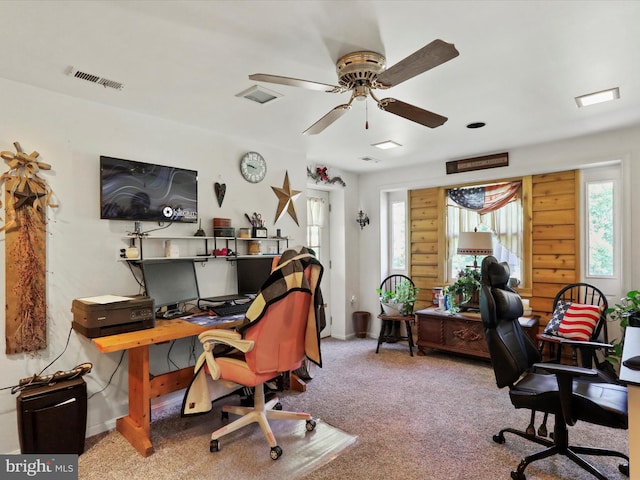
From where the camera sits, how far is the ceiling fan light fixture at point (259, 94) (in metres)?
2.55

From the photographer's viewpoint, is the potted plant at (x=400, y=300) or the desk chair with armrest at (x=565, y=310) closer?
the desk chair with armrest at (x=565, y=310)

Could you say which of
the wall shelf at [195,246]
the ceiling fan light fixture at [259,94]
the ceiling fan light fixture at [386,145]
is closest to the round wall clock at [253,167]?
the wall shelf at [195,246]

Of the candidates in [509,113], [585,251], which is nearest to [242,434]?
[509,113]

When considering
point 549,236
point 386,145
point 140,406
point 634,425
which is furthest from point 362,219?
point 634,425

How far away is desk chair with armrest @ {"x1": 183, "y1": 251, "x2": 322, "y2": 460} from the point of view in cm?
228

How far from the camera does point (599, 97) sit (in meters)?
2.72

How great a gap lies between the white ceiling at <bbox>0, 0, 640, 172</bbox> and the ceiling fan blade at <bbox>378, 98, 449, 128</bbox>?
0.29 meters

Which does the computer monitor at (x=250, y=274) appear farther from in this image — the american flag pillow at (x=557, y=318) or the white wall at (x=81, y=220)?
the american flag pillow at (x=557, y=318)

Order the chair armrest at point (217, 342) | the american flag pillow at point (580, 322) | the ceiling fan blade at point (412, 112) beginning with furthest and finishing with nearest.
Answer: the american flag pillow at point (580, 322) → the chair armrest at point (217, 342) → the ceiling fan blade at point (412, 112)

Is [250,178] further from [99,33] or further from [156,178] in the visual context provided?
[99,33]

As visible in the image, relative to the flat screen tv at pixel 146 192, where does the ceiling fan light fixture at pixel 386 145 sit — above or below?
above

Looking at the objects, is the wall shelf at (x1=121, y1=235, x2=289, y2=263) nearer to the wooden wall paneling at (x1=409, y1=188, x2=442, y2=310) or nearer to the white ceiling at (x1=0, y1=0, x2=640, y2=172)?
the white ceiling at (x1=0, y1=0, x2=640, y2=172)

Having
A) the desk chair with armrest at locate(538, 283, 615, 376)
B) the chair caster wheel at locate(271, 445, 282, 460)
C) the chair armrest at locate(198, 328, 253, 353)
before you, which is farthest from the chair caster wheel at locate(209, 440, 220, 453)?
the desk chair with armrest at locate(538, 283, 615, 376)

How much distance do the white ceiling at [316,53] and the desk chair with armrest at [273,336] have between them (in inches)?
49.5
